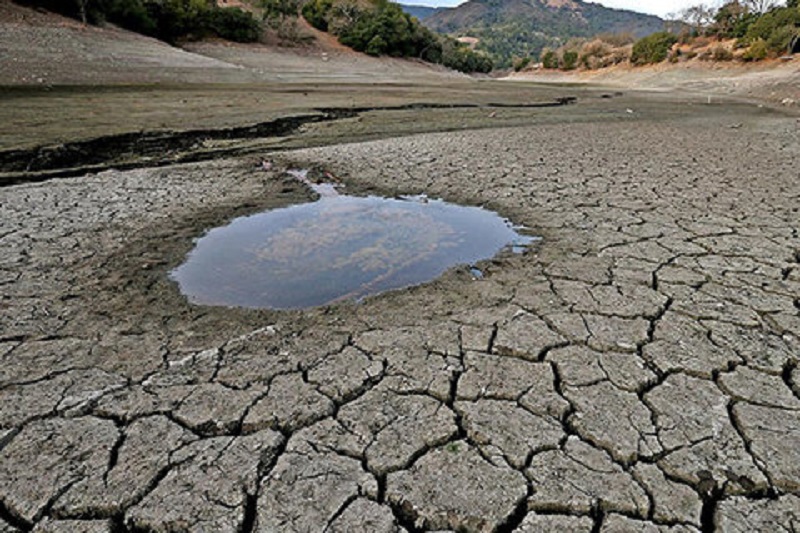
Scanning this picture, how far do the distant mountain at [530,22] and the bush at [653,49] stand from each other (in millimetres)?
50822

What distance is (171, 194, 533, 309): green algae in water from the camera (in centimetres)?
281

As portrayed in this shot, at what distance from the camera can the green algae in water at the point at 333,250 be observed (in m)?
2.81

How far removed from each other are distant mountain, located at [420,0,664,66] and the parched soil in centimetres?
8773

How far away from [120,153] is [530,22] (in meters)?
145

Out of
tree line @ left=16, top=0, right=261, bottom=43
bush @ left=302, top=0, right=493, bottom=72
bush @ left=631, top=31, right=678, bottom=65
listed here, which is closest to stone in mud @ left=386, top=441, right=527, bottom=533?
tree line @ left=16, top=0, right=261, bottom=43

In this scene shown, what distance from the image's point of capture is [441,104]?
1343cm

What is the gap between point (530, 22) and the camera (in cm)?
13075

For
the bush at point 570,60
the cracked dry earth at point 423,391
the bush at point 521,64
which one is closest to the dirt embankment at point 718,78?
the bush at point 570,60

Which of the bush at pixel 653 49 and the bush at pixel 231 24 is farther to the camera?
the bush at pixel 653 49

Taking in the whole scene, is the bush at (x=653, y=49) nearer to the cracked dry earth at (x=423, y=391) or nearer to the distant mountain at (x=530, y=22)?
the cracked dry earth at (x=423, y=391)

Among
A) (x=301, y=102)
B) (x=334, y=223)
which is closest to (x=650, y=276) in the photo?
(x=334, y=223)

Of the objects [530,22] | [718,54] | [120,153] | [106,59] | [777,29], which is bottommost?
[120,153]

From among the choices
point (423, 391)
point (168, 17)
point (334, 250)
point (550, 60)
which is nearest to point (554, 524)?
point (423, 391)

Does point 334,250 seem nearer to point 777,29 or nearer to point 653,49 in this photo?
point 777,29
